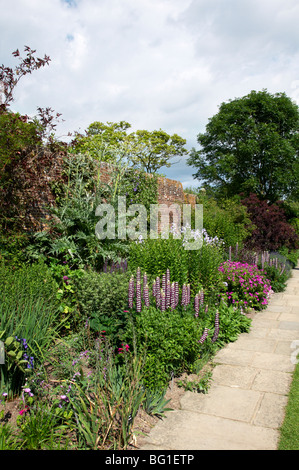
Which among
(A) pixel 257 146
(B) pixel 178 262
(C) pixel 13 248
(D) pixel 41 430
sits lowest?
(D) pixel 41 430

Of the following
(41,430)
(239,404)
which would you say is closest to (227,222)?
(239,404)

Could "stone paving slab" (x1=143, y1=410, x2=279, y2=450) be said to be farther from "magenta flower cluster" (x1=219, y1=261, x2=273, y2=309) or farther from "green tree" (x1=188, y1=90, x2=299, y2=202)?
"green tree" (x1=188, y1=90, x2=299, y2=202)

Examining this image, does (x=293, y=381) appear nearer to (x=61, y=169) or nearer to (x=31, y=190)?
(x=31, y=190)

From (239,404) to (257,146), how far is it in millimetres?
17972

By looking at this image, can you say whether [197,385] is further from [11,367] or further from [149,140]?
[149,140]

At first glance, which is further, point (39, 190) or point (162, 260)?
point (39, 190)

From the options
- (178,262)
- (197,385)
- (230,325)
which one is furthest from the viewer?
(178,262)

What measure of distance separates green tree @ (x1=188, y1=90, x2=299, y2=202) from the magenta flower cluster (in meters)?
13.4

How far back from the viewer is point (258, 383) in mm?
3439

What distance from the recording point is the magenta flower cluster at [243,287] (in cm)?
604
